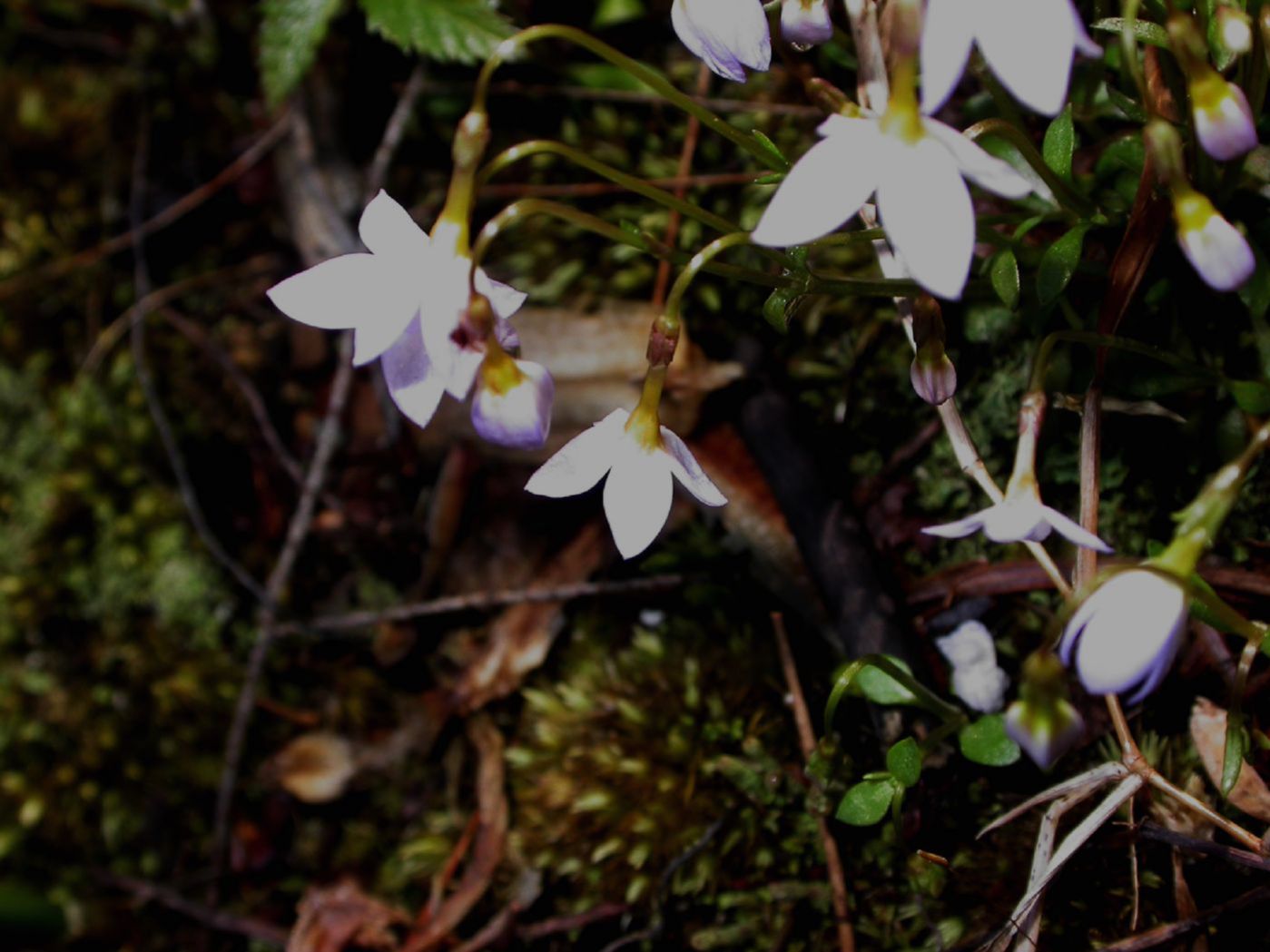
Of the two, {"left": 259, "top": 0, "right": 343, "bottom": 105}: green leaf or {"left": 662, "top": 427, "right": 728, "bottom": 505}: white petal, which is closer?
{"left": 662, "top": 427, "right": 728, "bottom": 505}: white petal

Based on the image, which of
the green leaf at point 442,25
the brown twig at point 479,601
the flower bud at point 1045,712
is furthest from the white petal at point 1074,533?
the green leaf at point 442,25

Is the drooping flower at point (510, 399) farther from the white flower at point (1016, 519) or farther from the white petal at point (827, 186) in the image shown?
the white flower at point (1016, 519)

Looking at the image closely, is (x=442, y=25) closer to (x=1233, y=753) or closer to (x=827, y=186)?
(x=827, y=186)

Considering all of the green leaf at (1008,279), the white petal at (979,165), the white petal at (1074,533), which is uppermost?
the white petal at (979,165)

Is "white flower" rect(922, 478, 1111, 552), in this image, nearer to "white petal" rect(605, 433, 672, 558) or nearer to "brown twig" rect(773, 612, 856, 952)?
"white petal" rect(605, 433, 672, 558)

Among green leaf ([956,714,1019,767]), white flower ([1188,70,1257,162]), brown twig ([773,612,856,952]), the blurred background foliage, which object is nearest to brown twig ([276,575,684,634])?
the blurred background foliage

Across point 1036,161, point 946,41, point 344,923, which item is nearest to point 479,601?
point 344,923

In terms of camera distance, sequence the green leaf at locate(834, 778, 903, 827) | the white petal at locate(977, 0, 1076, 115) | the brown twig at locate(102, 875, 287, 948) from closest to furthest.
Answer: the white petal at locate(977, 0, 1076, 115)
the green leaf at locate(834, 778, 903, 827)
the brown twig at locate(102, 875, 287, 948)
